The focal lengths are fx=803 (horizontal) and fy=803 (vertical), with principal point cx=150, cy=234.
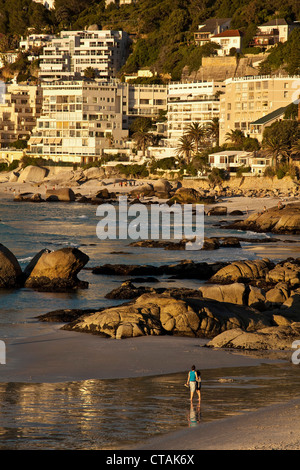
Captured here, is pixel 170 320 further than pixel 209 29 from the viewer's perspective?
No

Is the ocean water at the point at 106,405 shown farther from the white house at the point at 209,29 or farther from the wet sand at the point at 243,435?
the white house at the point at 209,29

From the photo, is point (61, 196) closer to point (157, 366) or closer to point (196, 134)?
point (196, 134)

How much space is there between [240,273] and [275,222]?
2287 cm

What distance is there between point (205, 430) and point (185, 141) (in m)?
88.0

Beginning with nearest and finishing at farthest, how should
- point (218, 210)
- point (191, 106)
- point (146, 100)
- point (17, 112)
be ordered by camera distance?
1. point (218, 210)
2. point (191, 106)
3. point (146, 100)
4. point (17, 112)

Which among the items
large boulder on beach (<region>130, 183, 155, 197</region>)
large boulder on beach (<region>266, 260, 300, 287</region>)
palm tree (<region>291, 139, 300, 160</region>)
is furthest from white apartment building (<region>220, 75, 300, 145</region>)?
large boulder on beach (<region>266, 260, 300, 287</region>)

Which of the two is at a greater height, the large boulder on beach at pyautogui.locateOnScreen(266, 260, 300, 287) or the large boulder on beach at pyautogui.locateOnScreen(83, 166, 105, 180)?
the large boulder on beach at pyautogui.locateOnScreen(83, 166, 105, 180)

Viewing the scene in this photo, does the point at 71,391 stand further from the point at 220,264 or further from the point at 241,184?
the point at 241,184

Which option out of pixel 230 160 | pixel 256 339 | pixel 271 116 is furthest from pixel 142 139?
pixel 256 339

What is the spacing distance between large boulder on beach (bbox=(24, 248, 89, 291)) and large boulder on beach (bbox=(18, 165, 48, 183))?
245ft

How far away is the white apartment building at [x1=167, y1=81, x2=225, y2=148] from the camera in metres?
107

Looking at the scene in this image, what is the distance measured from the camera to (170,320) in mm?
22281

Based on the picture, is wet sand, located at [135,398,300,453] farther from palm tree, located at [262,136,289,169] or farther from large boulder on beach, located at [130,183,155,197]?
palm tree, located at [262,136,289,169]

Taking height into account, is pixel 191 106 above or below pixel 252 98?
below
